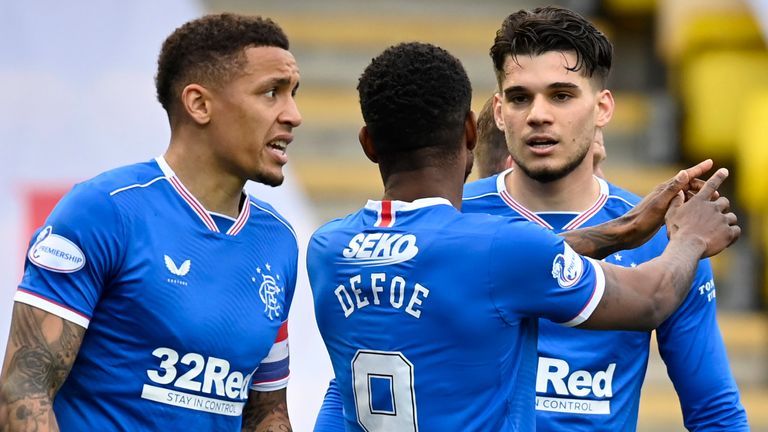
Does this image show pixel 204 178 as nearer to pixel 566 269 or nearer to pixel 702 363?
pixel 566 269

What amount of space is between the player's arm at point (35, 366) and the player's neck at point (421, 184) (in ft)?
2.64

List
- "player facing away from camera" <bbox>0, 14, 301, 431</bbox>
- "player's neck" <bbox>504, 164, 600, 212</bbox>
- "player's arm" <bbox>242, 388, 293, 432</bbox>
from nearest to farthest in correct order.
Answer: "player facing away from camera" <bbox>0, 14, 301, 431</bbox> → "player's arm" <bbox>242, 388, 293, 432</bbox> → "player's neck" <bbox>504, 164, 600, 212</bbox>

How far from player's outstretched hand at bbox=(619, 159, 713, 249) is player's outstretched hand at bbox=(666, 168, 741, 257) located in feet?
0.10

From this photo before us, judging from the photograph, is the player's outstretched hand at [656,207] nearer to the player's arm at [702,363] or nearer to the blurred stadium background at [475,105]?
the player's arm at [702,363]

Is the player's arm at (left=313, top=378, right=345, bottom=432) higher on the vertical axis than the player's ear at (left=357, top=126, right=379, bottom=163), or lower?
lower

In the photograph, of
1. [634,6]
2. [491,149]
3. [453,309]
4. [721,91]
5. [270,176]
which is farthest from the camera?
[634,6]

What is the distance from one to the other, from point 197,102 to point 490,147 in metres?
1.19

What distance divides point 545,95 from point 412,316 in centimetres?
96

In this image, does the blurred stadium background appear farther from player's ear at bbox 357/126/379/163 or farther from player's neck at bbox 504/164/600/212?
player's ear at bbox 357/126/379/163

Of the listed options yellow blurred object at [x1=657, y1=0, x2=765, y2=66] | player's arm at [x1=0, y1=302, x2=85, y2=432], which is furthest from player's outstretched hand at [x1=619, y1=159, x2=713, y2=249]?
yellow blurred object at [x1=657, y1=0, x2=765, y2=66]

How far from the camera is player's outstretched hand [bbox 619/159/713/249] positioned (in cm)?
342

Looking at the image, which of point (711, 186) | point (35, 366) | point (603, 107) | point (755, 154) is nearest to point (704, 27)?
point (755, 154)

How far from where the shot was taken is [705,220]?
3352 millimetres

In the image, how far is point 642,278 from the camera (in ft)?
10.4
